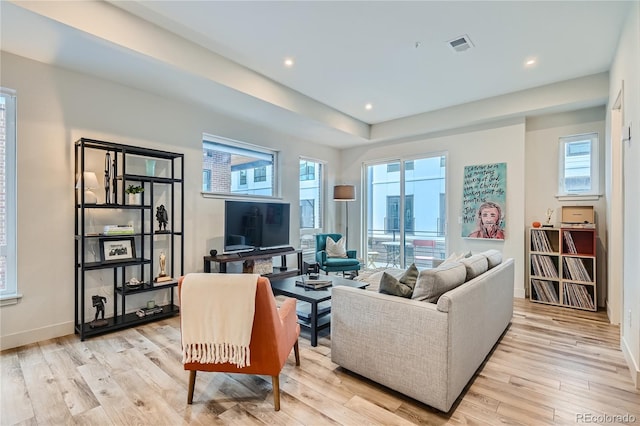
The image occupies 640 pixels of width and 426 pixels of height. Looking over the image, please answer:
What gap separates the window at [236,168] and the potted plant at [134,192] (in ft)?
3.02

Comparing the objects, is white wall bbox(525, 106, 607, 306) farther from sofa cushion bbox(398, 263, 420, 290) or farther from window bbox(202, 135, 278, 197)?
window bbox(202, 135, 278, 197)

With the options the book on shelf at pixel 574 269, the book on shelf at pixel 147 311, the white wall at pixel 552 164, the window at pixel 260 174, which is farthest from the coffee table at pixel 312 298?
the white wall at pixel 552 164

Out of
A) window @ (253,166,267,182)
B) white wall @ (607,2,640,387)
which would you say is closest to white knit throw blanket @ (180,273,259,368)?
white wall @ (607,2,640,387)

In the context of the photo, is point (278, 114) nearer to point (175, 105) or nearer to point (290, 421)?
point (175, 105)

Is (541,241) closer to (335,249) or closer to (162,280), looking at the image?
(335,249)

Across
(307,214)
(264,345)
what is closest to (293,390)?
(264,345)

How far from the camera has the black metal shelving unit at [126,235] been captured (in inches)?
122

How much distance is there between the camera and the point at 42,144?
2975mm

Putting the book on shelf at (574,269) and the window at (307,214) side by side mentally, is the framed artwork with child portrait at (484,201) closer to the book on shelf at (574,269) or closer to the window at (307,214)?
the book on shelf at (574,269)

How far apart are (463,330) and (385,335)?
1.64ft

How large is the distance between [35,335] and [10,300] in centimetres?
41

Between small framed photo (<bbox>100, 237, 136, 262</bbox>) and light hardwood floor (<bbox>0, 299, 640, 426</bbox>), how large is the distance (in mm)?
858

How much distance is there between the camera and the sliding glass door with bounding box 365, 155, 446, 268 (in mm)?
5453

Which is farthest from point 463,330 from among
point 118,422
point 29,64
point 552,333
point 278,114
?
point 29,64
